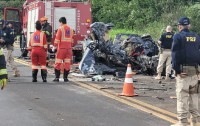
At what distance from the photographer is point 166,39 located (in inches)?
606

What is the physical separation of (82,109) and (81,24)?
12495 millimetres

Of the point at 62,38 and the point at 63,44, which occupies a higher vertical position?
the point at 62,38

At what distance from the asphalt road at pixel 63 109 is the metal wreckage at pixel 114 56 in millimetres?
3572

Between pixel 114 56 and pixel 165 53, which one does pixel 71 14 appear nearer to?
pixel 114 56

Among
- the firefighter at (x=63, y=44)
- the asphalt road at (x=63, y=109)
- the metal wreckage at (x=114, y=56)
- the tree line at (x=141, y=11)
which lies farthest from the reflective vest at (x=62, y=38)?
the tree line at (x=141, y=11)

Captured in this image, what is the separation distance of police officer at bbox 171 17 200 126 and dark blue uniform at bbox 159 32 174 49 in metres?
6.91

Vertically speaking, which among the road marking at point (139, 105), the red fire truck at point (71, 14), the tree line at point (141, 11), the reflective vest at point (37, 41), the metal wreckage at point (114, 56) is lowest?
the road marking at point (139, 105)

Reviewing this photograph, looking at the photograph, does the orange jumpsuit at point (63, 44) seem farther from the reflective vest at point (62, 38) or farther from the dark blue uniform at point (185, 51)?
the dark blue uniform at point (185, 51)

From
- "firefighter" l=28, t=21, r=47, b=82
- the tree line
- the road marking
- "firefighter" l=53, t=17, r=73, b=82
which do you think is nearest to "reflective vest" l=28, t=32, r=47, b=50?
"firefighter" l=28, t=21, r=47, b=82

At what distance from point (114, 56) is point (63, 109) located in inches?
294

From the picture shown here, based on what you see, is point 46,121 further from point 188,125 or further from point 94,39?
point 94,39

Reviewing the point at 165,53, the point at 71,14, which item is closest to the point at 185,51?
the point at 165,53

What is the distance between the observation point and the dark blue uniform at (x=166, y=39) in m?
15.3

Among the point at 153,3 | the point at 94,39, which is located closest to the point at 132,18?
the point at 153,3
